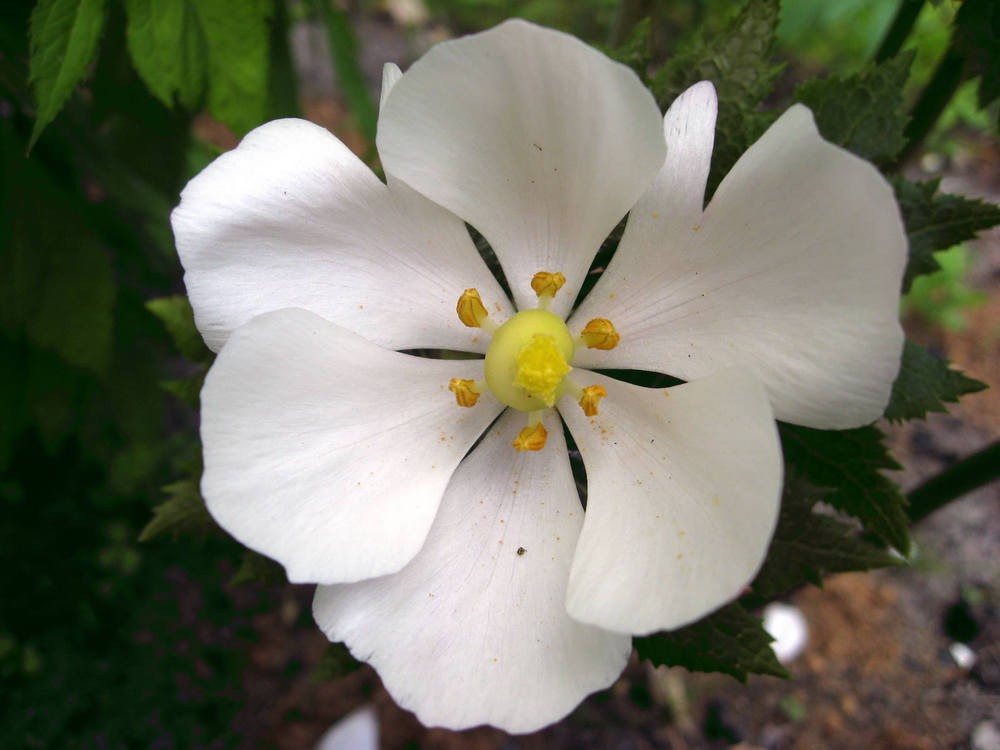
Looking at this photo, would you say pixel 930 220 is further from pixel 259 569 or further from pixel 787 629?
pixel 787 629

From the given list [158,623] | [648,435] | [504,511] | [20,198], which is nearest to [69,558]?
[158,623]

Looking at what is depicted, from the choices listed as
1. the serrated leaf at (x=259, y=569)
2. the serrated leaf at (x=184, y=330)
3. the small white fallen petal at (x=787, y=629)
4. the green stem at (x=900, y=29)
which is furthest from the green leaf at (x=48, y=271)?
the small white fallen petal at (x=787, y=629)

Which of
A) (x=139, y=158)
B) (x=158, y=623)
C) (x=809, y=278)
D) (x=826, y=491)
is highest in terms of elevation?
(x=809, y=278)

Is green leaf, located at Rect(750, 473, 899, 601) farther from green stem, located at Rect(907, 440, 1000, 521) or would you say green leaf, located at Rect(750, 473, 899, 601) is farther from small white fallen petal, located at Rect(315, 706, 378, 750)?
small white fallen petal, located at Rect(315, 706, 378, 750)

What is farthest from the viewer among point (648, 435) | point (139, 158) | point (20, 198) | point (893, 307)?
point (139, 158)

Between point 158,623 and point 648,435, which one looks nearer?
point 648,435

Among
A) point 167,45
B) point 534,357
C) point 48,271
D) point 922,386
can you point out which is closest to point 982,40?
point 922,386

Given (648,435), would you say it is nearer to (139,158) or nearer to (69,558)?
(139,158)
